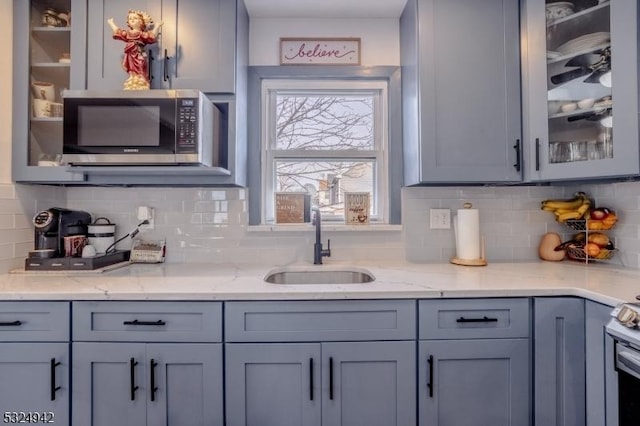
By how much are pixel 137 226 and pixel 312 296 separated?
4.12 ft

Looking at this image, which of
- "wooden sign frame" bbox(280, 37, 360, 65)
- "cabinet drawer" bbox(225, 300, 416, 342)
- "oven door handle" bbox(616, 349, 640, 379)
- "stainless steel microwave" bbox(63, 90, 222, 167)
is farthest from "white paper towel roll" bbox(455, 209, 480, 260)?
"stainless steel microwave" bbox(63, 90, 222, 167)

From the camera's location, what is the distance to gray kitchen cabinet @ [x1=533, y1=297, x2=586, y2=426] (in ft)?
4.40

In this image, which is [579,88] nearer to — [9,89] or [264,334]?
[264,334]

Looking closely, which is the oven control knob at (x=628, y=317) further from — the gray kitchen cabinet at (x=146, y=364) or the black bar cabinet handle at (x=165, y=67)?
the black bar cabinet handle at (x=165, y=67)

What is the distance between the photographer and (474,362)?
1350 millimetres

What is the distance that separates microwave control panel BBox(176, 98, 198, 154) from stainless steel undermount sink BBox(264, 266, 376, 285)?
80 centimetres

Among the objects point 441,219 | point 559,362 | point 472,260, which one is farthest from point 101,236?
point 559,362

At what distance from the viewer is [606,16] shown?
4.76ft

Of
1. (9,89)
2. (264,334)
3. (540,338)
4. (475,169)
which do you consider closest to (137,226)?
(9,89)

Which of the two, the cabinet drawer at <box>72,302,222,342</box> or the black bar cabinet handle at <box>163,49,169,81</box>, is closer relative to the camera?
the cabinet drawer at <box>72,302,222,342</box>

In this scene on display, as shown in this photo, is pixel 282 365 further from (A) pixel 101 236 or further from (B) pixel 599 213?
(B) pixel 599 213

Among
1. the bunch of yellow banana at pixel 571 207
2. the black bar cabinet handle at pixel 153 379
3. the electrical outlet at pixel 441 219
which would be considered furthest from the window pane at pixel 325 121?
the black bar cabinet handle at pixel 153 379

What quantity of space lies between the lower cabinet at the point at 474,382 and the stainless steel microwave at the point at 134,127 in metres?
1.32

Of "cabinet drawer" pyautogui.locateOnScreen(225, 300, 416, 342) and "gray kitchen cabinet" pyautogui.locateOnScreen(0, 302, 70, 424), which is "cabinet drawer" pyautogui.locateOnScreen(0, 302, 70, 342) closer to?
"gray kitchen cabinet" pyautogui.locateOnScreen(0, 302, 70, 424)
